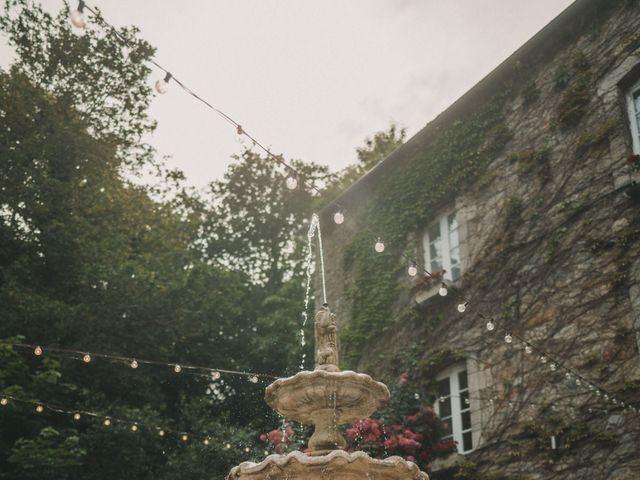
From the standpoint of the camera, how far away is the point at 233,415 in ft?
60.1

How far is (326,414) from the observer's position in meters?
5.82

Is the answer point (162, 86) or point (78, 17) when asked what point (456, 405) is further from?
point (78, 17)

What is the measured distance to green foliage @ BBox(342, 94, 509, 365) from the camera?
417 inches

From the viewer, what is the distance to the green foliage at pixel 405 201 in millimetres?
10586

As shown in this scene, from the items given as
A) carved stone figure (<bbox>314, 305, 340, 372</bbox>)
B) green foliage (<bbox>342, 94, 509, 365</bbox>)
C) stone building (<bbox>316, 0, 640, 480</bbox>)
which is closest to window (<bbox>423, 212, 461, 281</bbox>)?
stone building (<bbox>316, 0, 640, 480</bbox>)

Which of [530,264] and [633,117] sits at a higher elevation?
[633,117]

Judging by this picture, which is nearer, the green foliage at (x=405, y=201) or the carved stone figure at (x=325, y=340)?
the carved stone figure at (x=325, y=340)

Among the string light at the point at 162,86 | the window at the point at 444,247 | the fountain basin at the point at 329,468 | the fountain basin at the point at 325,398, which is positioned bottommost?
the fountain basin at the point at 329,468

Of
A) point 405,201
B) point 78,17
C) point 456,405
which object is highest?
point 405,201

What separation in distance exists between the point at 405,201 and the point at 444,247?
1.39 meters

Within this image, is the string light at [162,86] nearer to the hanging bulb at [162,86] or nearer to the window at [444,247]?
the hanging bulb at [162,86]

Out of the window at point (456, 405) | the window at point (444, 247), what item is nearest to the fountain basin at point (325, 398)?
the window at point (456, 405)

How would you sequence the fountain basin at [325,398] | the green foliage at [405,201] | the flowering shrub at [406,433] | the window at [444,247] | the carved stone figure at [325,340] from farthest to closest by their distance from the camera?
the window at [444,247] → the green foliage at [405,201] → the flowering shrub at [406,433] → the carved stone figure at [325,340] → the fountain basin at [325,398]

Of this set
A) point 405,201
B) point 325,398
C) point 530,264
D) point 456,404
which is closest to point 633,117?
point 530,264
